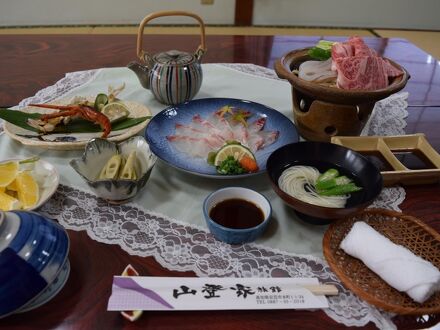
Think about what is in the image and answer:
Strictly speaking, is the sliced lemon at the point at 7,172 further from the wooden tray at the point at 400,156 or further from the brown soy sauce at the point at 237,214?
the wooden tray at the point at 400,156

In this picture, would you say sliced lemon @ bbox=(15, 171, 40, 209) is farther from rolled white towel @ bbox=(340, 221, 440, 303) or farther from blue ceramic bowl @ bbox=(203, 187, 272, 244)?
rolled white towel @ bbox=(340, 221, 440, 303)

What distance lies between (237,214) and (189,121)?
1.60 feet

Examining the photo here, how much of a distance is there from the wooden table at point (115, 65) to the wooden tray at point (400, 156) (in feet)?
0.18

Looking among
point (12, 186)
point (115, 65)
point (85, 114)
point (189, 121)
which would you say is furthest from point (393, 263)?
point (115, 65)

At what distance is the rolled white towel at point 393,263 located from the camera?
2.33 feet

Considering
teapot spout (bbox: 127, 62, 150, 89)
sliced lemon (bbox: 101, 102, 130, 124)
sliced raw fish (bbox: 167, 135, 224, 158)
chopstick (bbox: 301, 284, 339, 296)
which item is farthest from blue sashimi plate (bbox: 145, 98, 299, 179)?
chopstick (bbox: 301, 284, 339, 296)

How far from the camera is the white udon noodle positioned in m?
0.91

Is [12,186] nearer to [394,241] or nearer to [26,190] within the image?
[26,190]

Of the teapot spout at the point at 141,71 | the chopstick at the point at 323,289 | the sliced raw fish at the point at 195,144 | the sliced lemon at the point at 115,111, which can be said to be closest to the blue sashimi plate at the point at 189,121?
the sliced raw fish at the point at 195,144

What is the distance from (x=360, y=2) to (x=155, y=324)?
169 inches

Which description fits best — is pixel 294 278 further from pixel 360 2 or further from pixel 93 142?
pixel 360 2

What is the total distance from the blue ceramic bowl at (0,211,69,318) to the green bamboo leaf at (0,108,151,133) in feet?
1.85

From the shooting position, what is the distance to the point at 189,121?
129 centimetres

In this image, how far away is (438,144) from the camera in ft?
4.15
